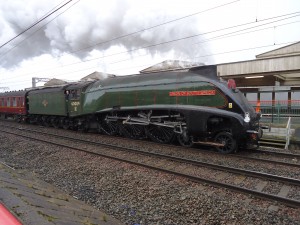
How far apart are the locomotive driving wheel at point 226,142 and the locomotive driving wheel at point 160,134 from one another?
179cm

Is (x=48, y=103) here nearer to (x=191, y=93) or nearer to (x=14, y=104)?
(x=14, y=104)

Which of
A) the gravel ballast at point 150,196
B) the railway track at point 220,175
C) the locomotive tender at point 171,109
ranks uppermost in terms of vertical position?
the locomotive tender at point 171,109

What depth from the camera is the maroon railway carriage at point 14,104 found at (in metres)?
21.5

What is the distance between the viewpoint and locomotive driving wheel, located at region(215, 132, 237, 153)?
27.4ft

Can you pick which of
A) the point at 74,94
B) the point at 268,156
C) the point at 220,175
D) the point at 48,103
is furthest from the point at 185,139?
the point at 48,103

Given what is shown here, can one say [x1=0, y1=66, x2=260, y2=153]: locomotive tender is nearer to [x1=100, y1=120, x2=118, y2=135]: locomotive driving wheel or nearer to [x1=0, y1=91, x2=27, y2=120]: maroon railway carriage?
[x1=100, y1=120, x2=118, y2=135]: locomotive driving wheel

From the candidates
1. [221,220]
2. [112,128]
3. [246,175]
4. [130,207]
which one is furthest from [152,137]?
[221,220]

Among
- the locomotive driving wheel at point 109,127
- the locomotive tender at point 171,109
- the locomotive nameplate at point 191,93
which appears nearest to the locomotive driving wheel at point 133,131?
the locomotive tender at point 171,109

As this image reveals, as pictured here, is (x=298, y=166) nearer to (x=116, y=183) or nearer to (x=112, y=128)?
(x=116, y=183)

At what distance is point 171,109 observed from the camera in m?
9.55

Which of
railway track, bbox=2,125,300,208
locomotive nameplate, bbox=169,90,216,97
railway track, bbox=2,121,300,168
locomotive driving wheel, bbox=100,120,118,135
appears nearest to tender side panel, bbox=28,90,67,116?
locomotive driving wheel, bbox=100,120,118,135

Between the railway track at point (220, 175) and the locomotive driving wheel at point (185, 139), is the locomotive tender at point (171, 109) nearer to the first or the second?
the locomotive driving wheel at point (185, 139)

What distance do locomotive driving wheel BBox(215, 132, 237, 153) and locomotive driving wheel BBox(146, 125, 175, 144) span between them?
1.79m

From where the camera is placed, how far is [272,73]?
14930mm
